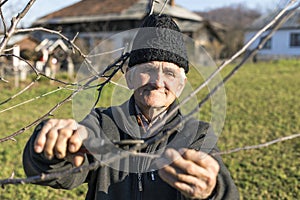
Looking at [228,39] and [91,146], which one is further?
[228,39]

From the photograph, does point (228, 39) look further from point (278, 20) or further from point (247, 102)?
point (278, 20)

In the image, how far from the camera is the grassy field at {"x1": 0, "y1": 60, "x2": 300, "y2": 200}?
4.86 meters

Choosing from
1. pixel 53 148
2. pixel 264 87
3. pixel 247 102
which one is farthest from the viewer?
pixel 264 87

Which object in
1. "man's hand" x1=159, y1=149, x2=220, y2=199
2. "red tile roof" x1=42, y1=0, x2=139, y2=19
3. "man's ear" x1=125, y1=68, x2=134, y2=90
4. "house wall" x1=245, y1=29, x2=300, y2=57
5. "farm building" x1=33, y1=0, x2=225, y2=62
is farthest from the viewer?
"house wall" x1=245, y1=29, x2=300, y2=57

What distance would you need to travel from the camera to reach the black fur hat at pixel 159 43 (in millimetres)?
1404

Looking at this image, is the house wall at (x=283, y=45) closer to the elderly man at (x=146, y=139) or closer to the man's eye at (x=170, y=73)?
the elderly man at (x=146, y=139)

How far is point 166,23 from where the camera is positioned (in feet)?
4.82

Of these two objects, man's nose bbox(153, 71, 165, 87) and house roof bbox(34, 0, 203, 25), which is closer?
man's nose bbox(153, 71, 165, 87)

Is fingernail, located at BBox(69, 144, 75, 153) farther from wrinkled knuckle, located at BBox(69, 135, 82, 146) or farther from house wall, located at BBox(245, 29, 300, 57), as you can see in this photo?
house wall, located at BBox(245, 29, 300, 57)

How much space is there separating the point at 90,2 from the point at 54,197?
26.9m

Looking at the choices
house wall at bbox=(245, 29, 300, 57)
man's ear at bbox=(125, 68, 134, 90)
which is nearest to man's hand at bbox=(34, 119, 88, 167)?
man's ear at bbox=(125, 68, 134, 90)

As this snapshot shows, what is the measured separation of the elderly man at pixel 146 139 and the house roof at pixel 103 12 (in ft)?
82.3

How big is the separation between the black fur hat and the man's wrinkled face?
0.02 meters

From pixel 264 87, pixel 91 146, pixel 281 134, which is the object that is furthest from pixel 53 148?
pixel 264 87
